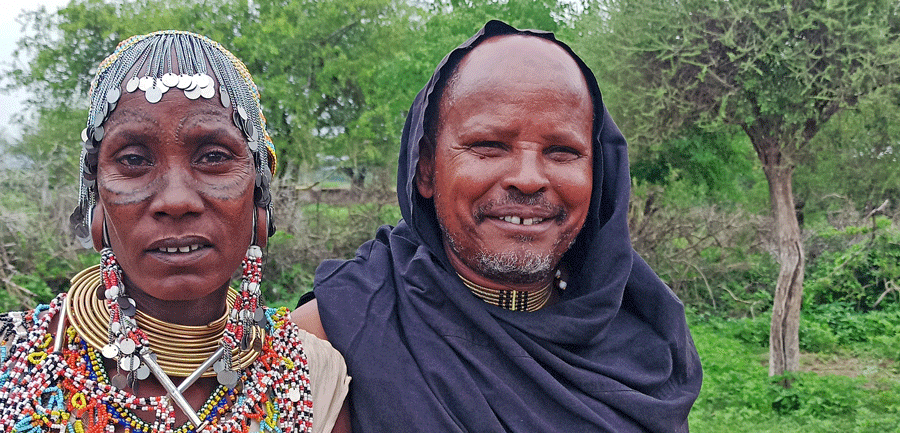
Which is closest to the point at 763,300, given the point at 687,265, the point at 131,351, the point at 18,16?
the point at 687,265

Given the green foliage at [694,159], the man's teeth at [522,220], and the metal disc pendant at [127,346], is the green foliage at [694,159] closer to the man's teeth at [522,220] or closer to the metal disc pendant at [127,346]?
the man's teeth at [522,220]

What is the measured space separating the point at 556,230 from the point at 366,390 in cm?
78

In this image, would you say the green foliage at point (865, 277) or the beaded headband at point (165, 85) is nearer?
the beaded headband at point (165, 85)

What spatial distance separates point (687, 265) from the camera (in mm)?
9078

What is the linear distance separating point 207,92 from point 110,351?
0.61 meters

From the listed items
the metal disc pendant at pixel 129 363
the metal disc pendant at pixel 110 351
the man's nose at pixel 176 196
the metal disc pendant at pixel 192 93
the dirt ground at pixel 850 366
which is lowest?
the dirt ground at pixel 850 366

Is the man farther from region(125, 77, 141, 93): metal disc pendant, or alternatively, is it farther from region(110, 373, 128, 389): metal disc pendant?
region(125, 77, 141, 93): metal disc pendant

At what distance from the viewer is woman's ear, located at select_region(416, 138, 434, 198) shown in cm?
232

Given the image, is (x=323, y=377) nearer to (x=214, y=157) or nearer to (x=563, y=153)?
(x=214, y=157)

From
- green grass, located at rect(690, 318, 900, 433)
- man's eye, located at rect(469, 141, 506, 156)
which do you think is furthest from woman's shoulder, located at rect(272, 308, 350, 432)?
green grass, located at rect(690, 318, 900, 433)

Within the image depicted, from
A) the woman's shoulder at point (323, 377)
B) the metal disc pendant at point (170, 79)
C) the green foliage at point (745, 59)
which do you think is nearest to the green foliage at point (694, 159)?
the green foliage at point (745, 59)

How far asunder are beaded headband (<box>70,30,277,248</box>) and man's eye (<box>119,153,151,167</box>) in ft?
0.23

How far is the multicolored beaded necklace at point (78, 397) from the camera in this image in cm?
142

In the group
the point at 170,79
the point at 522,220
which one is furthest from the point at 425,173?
the point at 170,79
